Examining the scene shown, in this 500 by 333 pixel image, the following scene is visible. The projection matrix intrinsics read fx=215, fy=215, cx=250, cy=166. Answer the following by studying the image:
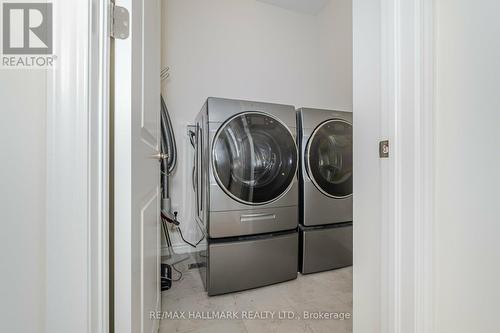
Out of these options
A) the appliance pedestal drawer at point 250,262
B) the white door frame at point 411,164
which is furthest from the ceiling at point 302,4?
the appliance pedestal drawer at point 250,262

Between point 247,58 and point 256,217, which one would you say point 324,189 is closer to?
point 256,217

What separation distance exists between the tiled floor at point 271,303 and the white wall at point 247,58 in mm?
784

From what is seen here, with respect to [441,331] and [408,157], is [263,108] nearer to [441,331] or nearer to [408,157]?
[408,157]

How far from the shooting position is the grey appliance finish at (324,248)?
66.7 inches

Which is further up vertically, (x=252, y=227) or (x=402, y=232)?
(x=402, y=232)

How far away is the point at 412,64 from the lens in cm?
59

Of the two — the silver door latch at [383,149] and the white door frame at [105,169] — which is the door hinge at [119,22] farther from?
the silver door latch at [383,149]

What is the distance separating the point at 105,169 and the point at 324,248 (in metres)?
1.70

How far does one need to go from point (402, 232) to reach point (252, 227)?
39.2 inches

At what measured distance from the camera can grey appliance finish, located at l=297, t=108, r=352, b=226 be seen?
1.67 meters

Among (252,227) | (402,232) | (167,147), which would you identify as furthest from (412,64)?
(167,147)

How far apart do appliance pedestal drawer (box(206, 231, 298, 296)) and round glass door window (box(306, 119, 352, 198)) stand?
0.49m

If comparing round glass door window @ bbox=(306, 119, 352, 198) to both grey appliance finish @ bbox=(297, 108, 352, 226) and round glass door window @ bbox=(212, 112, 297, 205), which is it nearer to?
grey appliance finish @ bbox=(297, 108, 352, 226)

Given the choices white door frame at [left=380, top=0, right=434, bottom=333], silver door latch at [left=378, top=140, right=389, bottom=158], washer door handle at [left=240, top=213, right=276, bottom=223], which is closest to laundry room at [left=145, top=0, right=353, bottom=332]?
washer door handle at [left=240, top=213, right=276, bottom=223]
